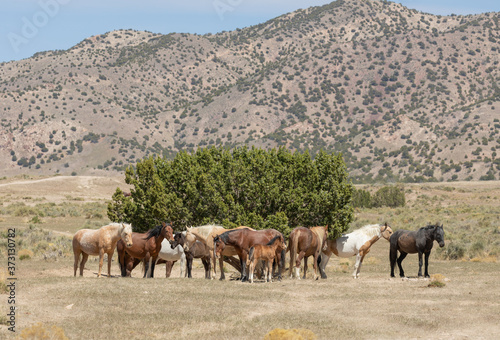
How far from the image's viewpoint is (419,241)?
26.0 meters

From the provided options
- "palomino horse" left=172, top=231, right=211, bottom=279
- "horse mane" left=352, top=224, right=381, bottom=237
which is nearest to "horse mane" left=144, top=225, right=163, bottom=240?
"palomino horse" left=172, top=231, right=211, bottom=279

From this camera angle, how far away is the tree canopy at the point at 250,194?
1216 inches

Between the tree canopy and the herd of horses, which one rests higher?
the tree canopy

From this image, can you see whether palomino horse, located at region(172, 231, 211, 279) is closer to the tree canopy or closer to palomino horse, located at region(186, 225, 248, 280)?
palomino horse, located at region(186, 225, 248, 280)

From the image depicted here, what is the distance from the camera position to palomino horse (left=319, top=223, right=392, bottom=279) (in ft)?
87.1

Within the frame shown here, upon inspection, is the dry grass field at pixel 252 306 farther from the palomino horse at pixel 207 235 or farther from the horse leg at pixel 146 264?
the palomino horse at pixel 207 235

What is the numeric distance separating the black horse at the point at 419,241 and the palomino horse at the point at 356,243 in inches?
26.4

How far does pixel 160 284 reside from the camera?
822 inches

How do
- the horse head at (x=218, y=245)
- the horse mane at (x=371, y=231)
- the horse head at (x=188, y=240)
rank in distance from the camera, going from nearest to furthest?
the horse head at (x=218, y=245)
the horse head at (x=188, y=240)
the horse mane at (x=371, y=231)

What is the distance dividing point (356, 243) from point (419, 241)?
101 inches

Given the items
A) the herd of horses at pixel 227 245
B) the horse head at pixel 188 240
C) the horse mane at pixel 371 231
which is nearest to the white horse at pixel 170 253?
the herd of horses at pixel 227 245

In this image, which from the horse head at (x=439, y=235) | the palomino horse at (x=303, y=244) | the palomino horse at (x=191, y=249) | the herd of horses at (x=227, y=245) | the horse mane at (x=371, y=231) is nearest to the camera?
the herd of horses at (x=227, y=245)

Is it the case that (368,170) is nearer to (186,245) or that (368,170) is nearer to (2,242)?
(2,242)

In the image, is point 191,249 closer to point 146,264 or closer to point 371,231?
point 146,264
